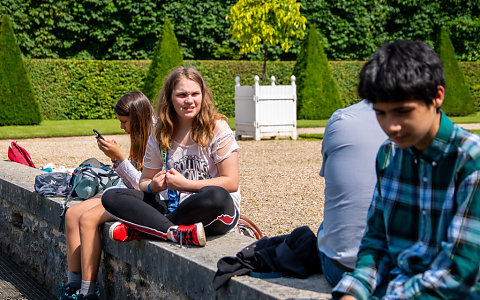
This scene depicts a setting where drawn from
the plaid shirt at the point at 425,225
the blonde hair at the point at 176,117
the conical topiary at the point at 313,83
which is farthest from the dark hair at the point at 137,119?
the conical topiary at the point at 313,83

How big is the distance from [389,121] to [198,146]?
1680mm

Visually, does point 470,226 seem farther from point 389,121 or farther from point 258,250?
point 258,250

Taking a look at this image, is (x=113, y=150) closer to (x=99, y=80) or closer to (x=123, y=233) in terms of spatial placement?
(x=123, y=233)

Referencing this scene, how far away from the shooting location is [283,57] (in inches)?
859

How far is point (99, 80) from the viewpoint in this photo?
18.0m

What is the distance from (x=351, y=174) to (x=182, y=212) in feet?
3.44

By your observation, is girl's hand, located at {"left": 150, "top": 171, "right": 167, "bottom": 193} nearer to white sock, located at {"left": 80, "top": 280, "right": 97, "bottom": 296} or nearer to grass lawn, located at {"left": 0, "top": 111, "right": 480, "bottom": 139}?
white sock, located at {"left": 80, "top": 280, "right": 97, "bottom": 296}

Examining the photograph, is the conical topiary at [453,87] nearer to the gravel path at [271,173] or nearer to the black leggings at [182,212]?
the gravel path at [271,173]

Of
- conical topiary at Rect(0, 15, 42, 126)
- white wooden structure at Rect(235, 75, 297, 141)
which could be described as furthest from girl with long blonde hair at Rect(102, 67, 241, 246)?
conical topiary at Rect(0, 15, 42, 126)

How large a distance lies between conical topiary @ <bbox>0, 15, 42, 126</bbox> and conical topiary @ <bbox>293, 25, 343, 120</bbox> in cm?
767

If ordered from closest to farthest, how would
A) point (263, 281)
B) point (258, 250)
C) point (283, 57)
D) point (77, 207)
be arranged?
point (263, 281) → point (258, 250) → point (77, 207) → point (283, 57)

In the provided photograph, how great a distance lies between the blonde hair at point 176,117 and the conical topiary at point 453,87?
16.4m

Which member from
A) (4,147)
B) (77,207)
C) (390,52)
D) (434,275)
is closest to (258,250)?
(434,275)

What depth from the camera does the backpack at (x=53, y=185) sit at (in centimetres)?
378
